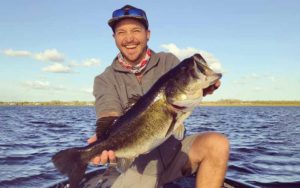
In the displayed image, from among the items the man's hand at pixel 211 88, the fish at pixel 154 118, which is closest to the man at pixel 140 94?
the fish at pixel 154 118

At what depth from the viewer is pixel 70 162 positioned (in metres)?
4.69

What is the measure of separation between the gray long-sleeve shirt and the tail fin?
1.11 m

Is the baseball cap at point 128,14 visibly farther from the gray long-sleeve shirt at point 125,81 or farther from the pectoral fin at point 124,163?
the pectoral fin at point 124,163

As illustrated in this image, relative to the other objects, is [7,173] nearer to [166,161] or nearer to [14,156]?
[14,156]

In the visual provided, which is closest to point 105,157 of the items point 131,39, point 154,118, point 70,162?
point 70,162

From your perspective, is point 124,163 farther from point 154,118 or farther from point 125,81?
point 125,81

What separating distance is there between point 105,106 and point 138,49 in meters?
1.04

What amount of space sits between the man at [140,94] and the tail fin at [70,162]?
88 centimetres

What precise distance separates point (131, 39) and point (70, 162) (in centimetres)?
212

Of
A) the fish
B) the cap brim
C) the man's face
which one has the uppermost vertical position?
the cap brim

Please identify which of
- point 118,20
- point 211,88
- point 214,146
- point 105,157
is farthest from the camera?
point 118,20

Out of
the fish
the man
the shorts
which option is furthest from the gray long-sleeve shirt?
the fish

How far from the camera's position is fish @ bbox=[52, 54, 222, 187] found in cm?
411

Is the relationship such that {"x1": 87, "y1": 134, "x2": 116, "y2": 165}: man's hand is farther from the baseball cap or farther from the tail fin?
the baseball cap
